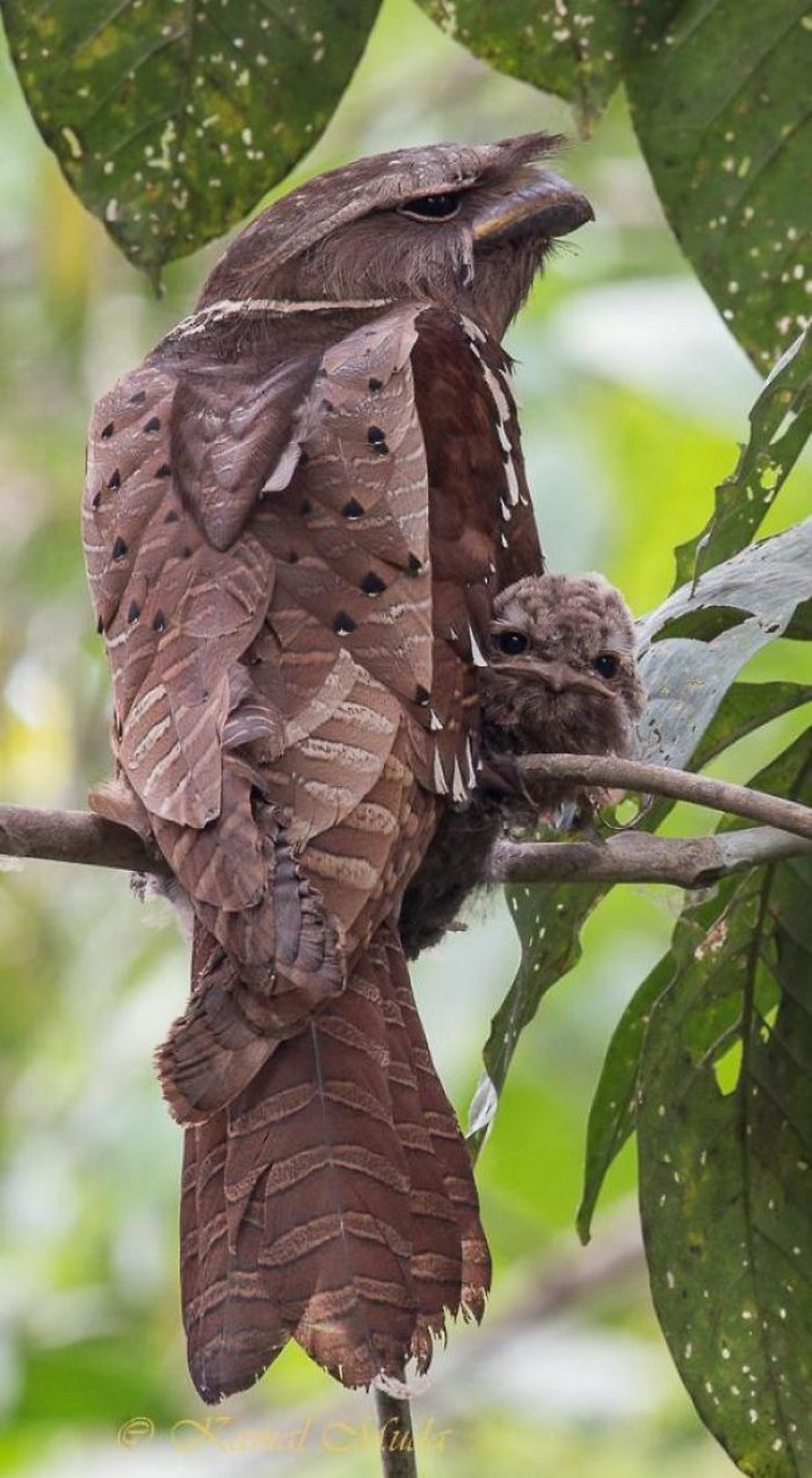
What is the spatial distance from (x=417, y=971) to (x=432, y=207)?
1833 mm

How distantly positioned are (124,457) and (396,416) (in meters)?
0.34

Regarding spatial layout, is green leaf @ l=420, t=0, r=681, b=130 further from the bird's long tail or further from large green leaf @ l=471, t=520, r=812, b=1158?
the bird's long tail

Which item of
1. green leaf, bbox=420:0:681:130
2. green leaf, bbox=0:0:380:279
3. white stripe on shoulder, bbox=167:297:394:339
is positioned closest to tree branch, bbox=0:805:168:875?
green leaf, bbox=0:0:380:279

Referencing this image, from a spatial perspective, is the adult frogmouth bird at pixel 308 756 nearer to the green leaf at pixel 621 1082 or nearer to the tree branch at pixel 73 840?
the tree branch at pixel 73 840

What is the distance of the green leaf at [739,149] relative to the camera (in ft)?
8.84

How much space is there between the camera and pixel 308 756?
2.17 metres

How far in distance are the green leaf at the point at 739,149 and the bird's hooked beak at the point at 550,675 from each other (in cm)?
50

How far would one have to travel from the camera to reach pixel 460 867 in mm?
2508

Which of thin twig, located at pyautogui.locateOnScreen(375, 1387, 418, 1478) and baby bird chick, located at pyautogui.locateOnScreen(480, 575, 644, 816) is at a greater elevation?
baby bird chick, located at pyautogui.locateOnScreen(480, 575, 644, 816)

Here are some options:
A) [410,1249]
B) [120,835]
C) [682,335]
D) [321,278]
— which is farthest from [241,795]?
[682,335]

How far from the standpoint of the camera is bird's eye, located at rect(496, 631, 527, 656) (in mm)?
2658

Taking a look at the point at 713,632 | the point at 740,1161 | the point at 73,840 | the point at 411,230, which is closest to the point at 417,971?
the point at 411,230

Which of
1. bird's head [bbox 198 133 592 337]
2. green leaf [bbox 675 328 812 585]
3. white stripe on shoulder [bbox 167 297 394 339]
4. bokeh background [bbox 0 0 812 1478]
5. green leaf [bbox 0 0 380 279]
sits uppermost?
green leaf [bbox 0 0 380 279]

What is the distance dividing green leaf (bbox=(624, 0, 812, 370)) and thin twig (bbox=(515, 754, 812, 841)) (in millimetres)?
895
